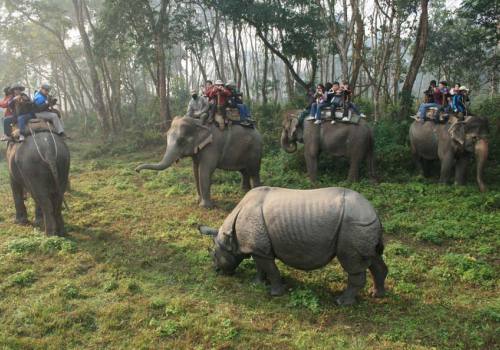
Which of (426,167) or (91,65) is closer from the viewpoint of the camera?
(426,167)

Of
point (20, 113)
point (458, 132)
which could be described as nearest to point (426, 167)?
point (458, 132)

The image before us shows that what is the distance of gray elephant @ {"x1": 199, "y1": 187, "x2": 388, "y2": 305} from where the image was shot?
5.50 meters

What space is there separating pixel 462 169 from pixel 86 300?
8.91 meters

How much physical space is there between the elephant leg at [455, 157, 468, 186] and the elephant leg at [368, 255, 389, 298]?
5.95 meters

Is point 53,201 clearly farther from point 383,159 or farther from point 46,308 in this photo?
point 383,159

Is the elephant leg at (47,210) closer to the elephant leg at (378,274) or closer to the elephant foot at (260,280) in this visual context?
the elephant foot at (260,280)

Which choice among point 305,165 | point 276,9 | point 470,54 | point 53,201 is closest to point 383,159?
point 305,165

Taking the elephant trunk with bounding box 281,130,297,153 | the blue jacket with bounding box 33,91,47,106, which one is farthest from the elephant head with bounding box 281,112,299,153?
the blue jacket with bounding box 33,91,47,106

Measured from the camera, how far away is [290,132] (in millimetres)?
12969

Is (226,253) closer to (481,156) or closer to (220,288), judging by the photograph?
(220,288)

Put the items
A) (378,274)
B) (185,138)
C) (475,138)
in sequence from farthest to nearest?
1. (475,138)
2. (185,138)
3. (378,274)

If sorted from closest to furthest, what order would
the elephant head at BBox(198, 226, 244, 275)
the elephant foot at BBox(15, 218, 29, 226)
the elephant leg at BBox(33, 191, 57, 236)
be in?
the elephant head at BBox(198, 226, 244, 275), the elephant leg at BBox(33, 191, 57, 236), the elephant foot at BBox(15, 218, 29, 226)

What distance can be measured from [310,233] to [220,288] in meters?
1.67

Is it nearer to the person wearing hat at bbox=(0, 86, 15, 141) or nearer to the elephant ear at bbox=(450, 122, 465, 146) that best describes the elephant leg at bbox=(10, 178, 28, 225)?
the person wearing hat at bbox=(0, 86, 15, 141)
